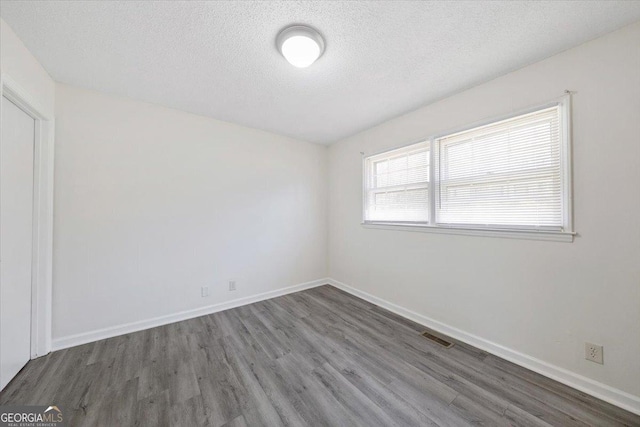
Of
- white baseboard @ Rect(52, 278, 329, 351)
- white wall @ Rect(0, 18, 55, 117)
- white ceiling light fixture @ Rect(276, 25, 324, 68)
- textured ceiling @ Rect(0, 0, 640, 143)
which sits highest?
textured ceiling @ Rect(0, 0, 640, 143)

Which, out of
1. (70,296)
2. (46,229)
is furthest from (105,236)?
(70,296)

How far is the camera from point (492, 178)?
2.05m

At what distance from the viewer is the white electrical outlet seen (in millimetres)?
1530

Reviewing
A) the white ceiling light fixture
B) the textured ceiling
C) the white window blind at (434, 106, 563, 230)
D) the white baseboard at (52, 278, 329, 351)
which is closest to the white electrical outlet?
the white window blind at (434, 106, 563, 230)

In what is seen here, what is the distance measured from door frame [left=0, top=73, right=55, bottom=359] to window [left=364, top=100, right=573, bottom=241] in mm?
3484

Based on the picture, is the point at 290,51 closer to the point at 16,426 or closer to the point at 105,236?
the point at 105,236

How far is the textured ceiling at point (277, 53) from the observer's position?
1353mm

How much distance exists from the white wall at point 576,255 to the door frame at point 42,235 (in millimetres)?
3623

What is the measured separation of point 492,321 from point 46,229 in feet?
13.2

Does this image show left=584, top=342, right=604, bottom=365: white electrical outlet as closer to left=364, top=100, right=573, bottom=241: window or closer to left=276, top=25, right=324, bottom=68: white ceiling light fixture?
left=364, top=100, right=573, bottom=241: window

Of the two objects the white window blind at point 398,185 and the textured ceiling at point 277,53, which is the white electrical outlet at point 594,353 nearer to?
the white window blind at point 398,185

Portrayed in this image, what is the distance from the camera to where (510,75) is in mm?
1920

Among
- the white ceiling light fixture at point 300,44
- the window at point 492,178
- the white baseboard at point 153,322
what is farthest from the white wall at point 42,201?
the window at point 492,178

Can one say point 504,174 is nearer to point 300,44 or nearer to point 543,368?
point 543,368
